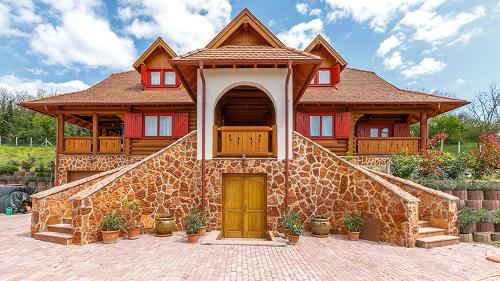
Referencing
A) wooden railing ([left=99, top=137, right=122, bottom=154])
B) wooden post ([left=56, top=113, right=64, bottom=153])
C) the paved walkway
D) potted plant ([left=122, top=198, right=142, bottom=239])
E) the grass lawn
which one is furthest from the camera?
the grass lawn

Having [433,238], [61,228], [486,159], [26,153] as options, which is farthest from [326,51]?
[26,153]

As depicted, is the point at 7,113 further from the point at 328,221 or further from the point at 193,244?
the point at 328,221

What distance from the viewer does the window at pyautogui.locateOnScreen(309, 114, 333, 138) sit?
49.7 ft

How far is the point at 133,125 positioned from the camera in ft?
49.9

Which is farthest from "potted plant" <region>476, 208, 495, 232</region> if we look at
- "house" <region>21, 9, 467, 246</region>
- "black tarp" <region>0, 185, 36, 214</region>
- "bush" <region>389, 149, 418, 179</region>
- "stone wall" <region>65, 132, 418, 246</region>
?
"black tarp" <region>0, 185, 36, 214</region>

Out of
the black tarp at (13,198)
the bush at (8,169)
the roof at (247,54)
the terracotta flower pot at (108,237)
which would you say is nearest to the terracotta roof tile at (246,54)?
the roof at (247,54)

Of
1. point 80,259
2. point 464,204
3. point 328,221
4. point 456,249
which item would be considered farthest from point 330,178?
point 80,259

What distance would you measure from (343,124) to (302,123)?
229cm

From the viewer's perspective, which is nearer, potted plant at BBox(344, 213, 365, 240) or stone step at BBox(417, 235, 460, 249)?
stone step at BBox(417, 235, 460, 249)

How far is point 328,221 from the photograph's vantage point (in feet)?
29.0

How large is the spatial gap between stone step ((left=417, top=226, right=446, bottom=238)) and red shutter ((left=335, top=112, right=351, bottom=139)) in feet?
22.8

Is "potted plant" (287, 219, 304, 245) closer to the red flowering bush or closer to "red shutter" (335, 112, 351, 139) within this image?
"red shutter" (335, 112, 351, 139)

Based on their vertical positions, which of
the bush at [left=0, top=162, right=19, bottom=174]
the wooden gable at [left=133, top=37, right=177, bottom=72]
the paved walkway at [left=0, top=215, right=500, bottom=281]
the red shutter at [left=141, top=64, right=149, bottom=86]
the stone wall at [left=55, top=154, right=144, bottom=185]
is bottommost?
the paved walkway at [left=0, top=215, right=500, bottom=281]

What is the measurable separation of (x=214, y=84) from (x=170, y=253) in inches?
229
